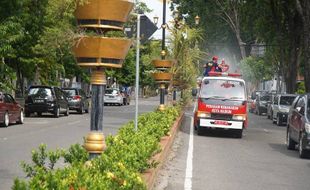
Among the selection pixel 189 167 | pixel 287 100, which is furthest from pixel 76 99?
pixel 189 167

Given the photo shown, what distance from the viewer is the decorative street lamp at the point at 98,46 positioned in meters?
7.73

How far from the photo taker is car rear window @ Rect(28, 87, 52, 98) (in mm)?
32312

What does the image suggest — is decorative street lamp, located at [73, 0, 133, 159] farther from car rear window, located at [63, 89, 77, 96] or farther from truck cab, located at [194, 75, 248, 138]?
car rear window, located at [63, 89, 77, 96]

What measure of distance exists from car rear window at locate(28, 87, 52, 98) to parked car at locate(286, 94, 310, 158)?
55.4 feet

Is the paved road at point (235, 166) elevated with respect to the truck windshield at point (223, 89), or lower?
lower

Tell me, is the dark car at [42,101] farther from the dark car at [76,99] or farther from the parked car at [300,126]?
the parked car at [300,126]

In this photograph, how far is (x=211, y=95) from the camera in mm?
22203

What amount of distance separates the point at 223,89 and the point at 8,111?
28.9 ft

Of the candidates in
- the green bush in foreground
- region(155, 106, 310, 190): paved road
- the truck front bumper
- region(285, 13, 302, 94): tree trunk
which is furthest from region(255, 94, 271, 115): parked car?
the green bush in foreground

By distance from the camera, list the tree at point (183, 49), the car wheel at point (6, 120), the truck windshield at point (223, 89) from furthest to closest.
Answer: the tree at point (183, 49) → the car wheel at point (6, 120) → the truck windshield at point (223, 89)

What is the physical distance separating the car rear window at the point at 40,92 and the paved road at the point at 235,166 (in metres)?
→ 13.5

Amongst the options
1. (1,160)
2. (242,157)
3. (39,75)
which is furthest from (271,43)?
(1,160)

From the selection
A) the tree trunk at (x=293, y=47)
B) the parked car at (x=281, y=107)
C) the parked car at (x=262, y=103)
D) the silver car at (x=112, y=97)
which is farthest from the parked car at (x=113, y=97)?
the parked car at (x=281, y=107)

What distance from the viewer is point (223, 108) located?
850 inches
